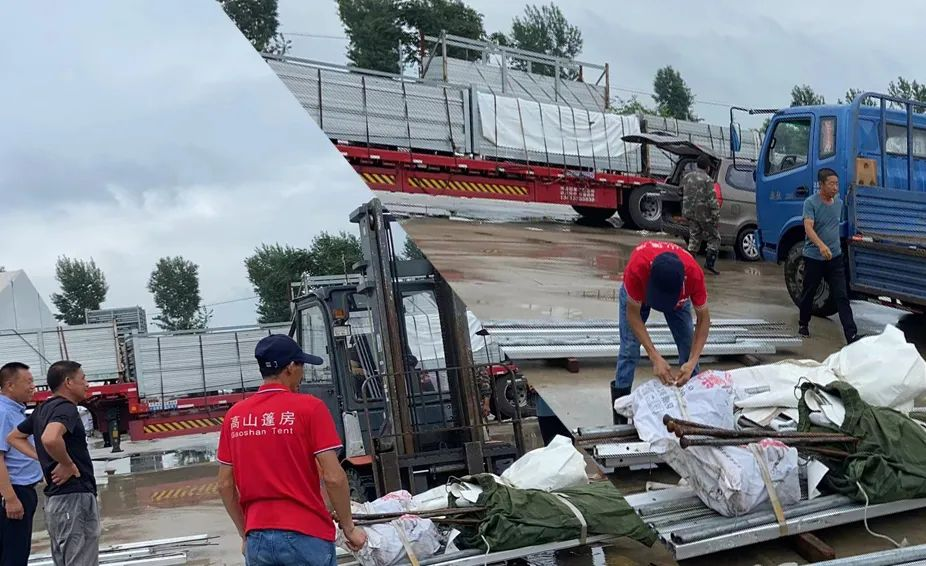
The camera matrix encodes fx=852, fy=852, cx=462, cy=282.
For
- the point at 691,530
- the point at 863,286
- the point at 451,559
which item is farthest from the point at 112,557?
the point at 863,286

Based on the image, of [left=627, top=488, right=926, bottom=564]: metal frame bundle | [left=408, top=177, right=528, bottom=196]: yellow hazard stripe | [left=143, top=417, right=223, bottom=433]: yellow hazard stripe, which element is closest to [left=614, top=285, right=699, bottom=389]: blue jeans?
[left=627, top=488, right=926, bottom=564]: metal frame bundle

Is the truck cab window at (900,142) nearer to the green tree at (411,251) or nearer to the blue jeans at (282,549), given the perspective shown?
the green tree at (411,251)

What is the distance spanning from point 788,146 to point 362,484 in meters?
3.52

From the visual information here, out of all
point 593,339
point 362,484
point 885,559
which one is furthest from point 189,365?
point 885,559

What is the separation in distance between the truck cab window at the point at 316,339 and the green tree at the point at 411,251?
89cm

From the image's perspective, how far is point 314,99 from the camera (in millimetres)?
2336

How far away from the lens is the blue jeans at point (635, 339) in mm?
3322

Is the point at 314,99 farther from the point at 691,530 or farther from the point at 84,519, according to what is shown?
the point at 84,519

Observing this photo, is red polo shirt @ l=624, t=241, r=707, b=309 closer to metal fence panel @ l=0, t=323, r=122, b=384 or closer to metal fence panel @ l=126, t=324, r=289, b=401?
metal fence panel @ l=126, t=324, r=289, b=401

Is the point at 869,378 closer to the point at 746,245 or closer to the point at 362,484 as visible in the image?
the point at 362,484

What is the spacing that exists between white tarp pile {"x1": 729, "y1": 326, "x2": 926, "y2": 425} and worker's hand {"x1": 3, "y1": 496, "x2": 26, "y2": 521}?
2841mm

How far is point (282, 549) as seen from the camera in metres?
2.12

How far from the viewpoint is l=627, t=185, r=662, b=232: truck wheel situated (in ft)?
22.2

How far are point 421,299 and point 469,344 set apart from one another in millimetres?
299
